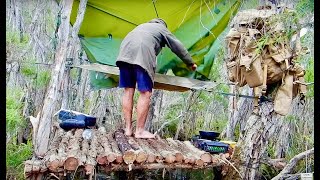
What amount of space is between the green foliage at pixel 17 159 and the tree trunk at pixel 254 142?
2014 mm

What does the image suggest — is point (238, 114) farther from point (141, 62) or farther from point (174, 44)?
point (141, 62)

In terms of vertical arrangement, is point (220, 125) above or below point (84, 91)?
below

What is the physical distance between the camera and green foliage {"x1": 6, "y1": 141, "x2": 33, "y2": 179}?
13.0 ft

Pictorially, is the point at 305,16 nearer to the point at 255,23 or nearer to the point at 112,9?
the point at 255,23

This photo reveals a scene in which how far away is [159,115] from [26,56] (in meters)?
1.62

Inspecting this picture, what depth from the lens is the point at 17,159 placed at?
406cm

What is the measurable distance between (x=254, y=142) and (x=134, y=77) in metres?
0.96

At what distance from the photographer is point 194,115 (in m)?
5.23

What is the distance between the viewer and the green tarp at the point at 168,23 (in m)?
3.92

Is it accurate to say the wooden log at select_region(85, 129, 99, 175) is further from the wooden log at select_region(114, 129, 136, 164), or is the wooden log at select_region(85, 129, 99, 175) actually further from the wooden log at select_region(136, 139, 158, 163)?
the wooden log at select_region(136, 139, 158, 163)

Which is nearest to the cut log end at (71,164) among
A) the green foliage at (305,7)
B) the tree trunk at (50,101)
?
the tree trunk at (50,101)
